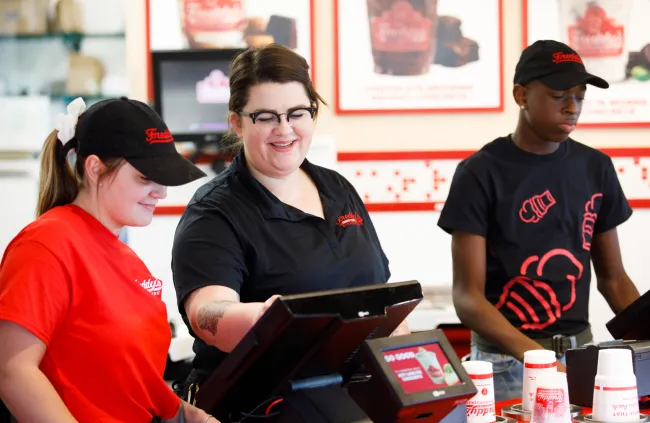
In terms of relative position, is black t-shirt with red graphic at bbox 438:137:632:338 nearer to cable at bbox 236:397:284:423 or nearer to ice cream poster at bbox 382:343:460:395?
ice cream poster at bbox 382:343:460:395

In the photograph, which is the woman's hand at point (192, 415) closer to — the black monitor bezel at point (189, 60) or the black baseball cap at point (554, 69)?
the black baseball cap at point (554, 69)

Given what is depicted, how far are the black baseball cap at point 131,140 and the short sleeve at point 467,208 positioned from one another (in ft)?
3.97

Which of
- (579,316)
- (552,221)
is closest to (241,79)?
(552,221)

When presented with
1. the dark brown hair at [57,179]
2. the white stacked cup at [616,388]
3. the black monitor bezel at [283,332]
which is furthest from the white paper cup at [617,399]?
the dark brown hair at [57,179]

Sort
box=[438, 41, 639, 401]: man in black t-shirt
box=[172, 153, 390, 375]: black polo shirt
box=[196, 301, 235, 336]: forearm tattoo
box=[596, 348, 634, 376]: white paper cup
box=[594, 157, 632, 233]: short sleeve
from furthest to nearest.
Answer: box=[594, 157, 632, 233]: short sleeve, box=[438, 41, 639, 401]: man in black t-shirt, box=[172, 153, 390, 375]: black polo shirt, box=[596, 348, 634, 376]: white paper cup, box=[196, 301, 235, 336]: forearm tattoo

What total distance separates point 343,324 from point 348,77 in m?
3.31

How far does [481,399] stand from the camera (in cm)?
212

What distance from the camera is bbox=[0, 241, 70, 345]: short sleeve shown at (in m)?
1.77

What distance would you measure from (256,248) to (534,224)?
1.15m

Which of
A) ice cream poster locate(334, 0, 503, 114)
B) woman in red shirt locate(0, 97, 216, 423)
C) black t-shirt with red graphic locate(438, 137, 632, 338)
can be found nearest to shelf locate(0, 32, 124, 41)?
ice cream poster locate(334, 0, 503, 114)

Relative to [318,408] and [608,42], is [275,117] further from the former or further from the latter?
[608,42]

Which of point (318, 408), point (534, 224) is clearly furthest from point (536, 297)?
point (318, 408)

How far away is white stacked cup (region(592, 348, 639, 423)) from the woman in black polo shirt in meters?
0.47

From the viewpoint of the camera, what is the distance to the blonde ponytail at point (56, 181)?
2.02 m
